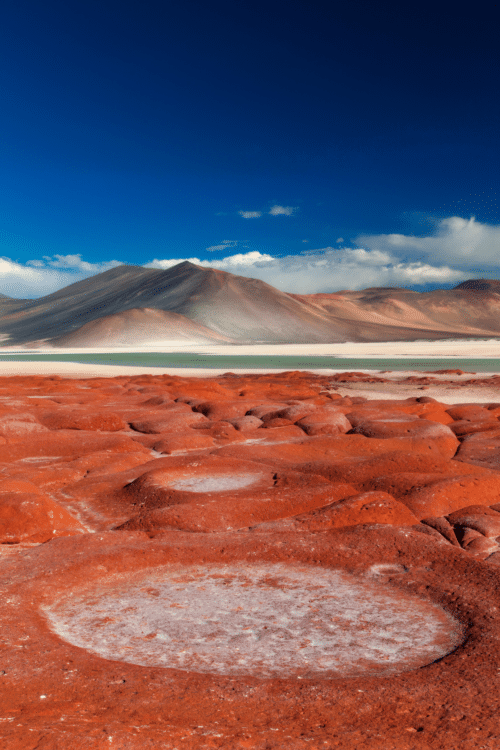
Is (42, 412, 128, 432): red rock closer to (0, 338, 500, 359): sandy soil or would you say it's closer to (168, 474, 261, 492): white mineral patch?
(168, 474, 261, 492): white mineral patch

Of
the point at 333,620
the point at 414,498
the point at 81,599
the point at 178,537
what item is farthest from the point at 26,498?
the point at 414,498

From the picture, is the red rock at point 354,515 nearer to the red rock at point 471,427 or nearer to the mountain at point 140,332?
the red rock at point 471,427

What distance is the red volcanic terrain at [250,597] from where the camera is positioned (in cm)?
243

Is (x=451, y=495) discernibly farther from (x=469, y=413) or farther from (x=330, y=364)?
(x=330, y=364)

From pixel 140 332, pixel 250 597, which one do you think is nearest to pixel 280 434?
pixel 250 597

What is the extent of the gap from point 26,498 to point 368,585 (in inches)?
130

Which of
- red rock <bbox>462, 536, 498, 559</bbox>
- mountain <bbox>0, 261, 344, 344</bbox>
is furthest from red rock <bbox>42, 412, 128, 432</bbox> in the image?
mountain <bbox>0, 261, 344, 344</bbox>

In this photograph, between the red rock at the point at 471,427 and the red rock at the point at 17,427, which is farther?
the red rock at the point at 471,427

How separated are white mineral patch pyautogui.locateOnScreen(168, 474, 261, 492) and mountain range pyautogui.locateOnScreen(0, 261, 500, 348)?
105m

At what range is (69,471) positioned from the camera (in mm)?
7406

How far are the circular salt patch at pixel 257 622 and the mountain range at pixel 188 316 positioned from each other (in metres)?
108

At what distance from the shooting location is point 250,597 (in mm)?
3840

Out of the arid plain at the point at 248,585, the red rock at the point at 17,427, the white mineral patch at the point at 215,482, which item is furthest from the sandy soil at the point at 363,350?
the white mineral patch at the point at 215,482

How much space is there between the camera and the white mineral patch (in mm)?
6449
